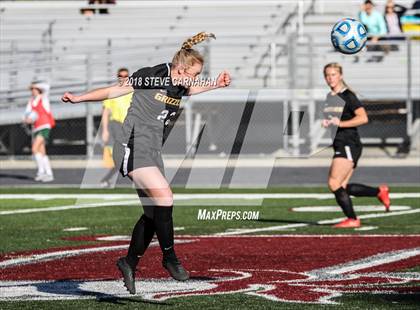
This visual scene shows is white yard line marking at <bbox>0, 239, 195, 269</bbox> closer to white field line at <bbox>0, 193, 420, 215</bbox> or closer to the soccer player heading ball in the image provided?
the soccer player heading ball

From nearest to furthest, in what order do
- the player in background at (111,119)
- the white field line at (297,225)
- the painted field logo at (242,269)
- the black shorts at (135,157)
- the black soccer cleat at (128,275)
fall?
the black soccer cleat at (128,275), the black shorts at (135,157), the painted field logo at (242,269), the white field line at (297,225), the player in background at (111,119)

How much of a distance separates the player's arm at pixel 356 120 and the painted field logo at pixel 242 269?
5.13 ft

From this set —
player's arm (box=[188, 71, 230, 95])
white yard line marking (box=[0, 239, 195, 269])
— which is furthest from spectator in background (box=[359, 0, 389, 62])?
player's arm (box=[188, 71, 230, 95])

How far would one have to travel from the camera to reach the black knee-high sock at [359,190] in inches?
546

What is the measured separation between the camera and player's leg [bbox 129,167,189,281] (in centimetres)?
799

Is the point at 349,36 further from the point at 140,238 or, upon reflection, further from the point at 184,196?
the point at 184,196

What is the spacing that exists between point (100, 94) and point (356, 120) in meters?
5.61

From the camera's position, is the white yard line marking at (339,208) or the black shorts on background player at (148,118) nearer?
the black shorts on background player at (148,118)

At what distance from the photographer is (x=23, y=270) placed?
31.7ft

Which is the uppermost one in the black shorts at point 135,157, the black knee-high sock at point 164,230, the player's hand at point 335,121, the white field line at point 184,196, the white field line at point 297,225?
the black shorts at point 135,157

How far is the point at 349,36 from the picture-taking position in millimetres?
11500

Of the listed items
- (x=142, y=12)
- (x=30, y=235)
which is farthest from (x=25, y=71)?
(x=30, y=235)

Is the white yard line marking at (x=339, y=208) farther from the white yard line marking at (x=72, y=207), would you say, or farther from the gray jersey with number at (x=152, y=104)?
the gray jersey with number at (x=152, y=104)

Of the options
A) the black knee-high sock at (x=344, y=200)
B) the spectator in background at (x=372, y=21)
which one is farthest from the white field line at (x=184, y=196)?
the spectator in background at (x=372, y=21)
